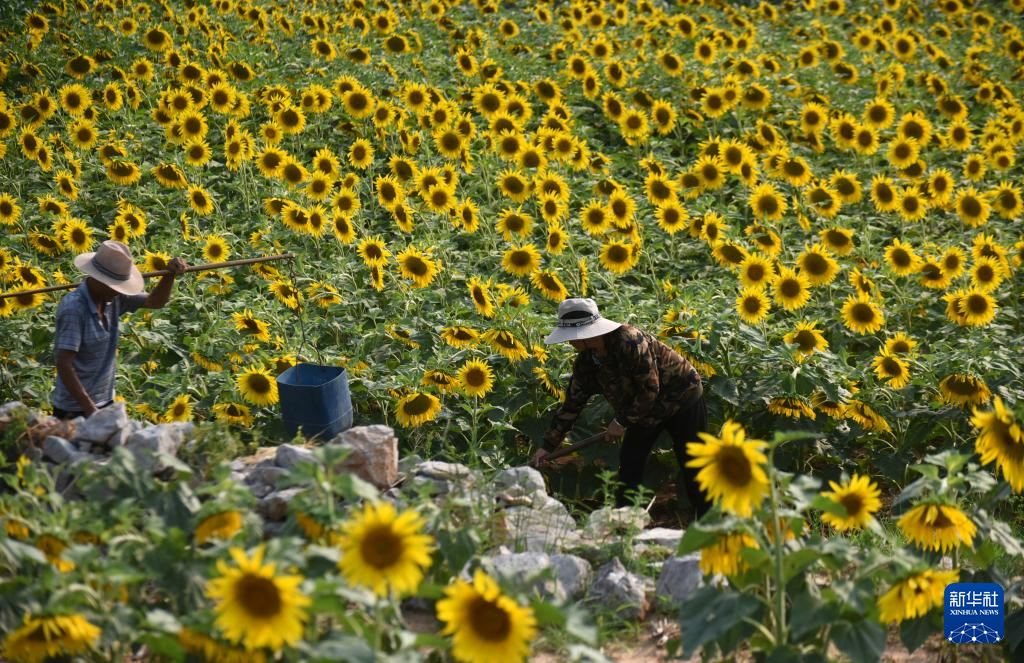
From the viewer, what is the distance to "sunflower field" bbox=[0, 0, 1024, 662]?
346 centimetres

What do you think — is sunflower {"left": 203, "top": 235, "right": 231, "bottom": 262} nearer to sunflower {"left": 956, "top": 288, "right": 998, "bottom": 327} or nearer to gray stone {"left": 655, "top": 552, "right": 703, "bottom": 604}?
gray stone {"left": 655, "top": 552, "right": 703, "bottom": 604}

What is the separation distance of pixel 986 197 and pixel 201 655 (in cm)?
854

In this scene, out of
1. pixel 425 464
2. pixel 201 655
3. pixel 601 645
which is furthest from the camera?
pixel 425 464

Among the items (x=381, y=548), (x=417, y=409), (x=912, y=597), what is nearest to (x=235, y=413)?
(x=417, y=409)

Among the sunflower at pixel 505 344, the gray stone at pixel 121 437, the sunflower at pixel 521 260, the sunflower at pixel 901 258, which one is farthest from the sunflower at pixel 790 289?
the gray stone at pixel 121 437

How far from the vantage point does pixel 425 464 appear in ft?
16.9

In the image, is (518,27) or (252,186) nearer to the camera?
(252,186)

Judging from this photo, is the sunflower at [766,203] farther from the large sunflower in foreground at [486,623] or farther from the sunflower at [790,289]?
the large sunflower in foreground at [486,623]

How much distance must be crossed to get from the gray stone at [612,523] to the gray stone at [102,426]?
218 cm

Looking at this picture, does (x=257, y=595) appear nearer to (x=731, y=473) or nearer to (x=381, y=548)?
(x=381, y=548)

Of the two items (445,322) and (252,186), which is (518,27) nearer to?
(252,186)

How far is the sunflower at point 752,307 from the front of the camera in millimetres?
6988

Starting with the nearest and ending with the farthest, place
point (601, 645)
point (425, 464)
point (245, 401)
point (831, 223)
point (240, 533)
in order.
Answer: point (240, 533) → point (601, 645) → point (425, 464) → point (245, 401) → point (831, 223)

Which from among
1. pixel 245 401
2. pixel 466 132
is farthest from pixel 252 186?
pixel 245 401
